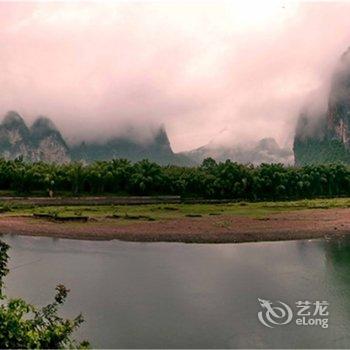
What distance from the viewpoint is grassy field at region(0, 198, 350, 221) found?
68.9 m

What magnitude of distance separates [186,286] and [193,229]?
961 inches

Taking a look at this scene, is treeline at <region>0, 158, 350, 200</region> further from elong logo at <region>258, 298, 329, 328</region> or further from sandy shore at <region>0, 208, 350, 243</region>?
elong logo at <region>258, 298, 329, 328</region>

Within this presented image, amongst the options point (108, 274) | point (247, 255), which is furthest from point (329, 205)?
point (108, 274)

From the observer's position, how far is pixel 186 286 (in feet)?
114

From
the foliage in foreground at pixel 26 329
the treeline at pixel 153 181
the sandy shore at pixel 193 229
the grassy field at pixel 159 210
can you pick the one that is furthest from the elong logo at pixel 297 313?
the treeline at pixel 153 181

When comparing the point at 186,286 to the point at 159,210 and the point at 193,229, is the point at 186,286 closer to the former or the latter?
the point at 193,229

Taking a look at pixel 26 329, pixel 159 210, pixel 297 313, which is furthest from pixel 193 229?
pixel 26 329

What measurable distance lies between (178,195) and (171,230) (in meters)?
40.2

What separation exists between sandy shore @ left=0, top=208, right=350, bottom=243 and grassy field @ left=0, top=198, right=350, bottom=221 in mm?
3461

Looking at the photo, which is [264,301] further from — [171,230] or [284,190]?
[284,190]

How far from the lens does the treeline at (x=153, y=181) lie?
96562 millimetres

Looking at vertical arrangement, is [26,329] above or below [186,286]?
above

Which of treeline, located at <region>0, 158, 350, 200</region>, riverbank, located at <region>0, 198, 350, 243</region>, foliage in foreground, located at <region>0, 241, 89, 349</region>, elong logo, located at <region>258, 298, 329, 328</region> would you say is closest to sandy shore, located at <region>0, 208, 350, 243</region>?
riverbank, located at <region>0, 198, 350, 243</region>

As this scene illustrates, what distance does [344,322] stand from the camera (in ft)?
91.3
